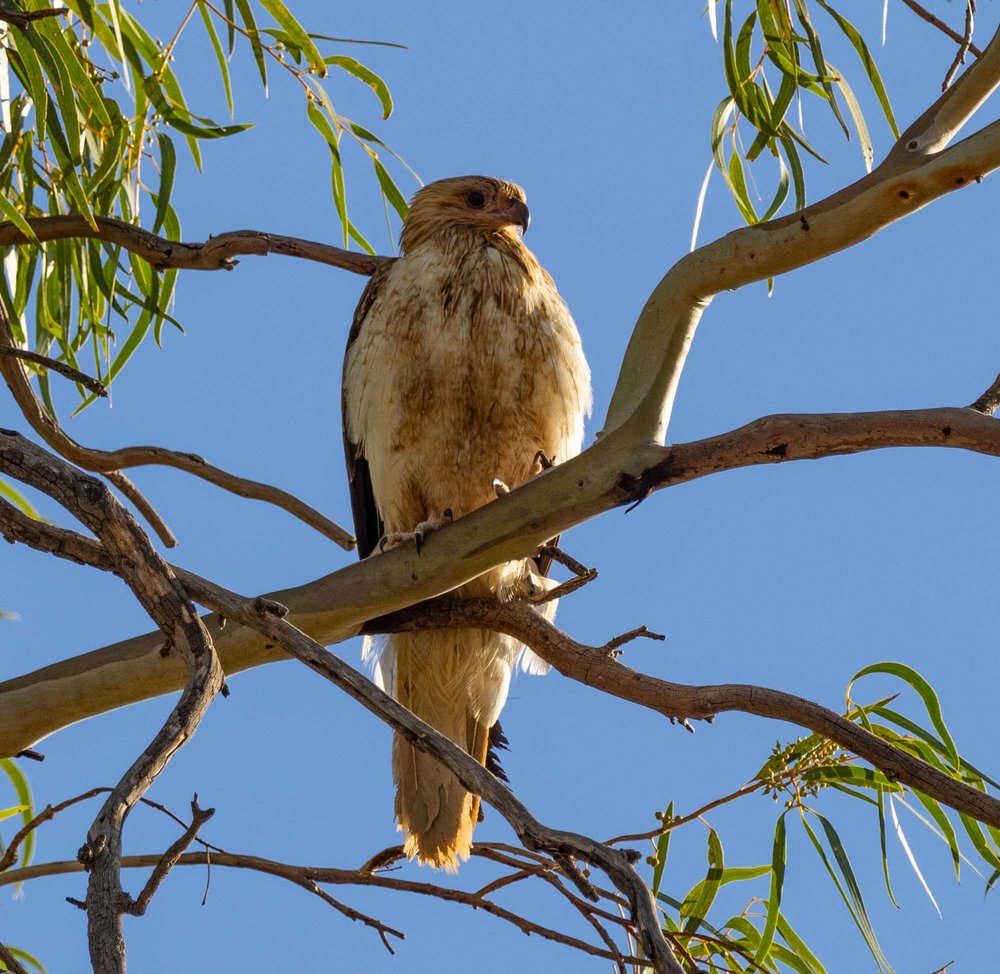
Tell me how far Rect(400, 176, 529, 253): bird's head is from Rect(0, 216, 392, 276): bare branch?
0.81 m

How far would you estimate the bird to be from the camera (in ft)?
10.5

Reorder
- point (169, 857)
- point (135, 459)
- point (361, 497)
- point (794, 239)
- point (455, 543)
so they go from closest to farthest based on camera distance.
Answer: point (169, 857), point (794, 239), point (455, 543), point (135, 459), point (361, 497)

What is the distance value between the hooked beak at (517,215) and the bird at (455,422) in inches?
3.4

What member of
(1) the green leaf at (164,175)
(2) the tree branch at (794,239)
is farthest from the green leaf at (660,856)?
(1) the green leaf at (164,175)

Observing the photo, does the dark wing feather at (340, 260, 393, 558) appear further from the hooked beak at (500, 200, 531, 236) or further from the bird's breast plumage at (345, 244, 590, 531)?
the hooked beak at (500, 200, 531, 236)

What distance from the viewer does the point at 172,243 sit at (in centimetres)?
291

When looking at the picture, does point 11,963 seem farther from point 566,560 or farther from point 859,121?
point 859,121

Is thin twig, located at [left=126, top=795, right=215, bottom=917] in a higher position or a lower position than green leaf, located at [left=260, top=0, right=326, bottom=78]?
lower

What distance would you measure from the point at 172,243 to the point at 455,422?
738 mm

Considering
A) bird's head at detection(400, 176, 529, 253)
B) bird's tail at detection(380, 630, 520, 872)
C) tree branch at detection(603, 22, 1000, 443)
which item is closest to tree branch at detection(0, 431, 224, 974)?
tree branch at detection(603, 22, 1000, 443)

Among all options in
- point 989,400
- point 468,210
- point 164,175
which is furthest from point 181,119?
point 989,400

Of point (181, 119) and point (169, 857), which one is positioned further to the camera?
point (181, 119)

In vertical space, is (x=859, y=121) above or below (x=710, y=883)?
above

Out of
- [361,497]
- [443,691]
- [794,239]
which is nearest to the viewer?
[794,239]
